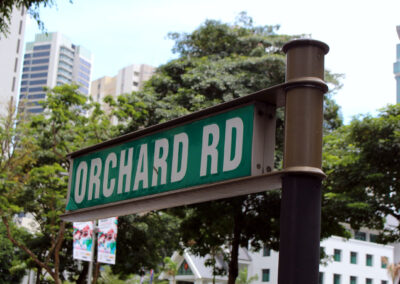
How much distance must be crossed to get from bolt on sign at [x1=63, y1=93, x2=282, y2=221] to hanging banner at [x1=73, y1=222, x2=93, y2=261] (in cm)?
1800

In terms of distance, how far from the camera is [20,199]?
72.8 ft

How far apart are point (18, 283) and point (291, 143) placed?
41059 millimetres

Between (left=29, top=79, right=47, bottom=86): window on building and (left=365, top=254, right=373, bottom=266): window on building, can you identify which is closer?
(left=365, top=254, right=373, bottom=266): window on building

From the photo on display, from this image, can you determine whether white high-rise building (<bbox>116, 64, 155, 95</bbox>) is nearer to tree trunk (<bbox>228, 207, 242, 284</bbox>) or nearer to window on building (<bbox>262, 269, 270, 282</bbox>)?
A: window on building (<bbox>262, 269, 270, 282</bbox>)

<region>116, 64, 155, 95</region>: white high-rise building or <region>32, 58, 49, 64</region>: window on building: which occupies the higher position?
<region>32, 58, 49, 64</region>: window on building

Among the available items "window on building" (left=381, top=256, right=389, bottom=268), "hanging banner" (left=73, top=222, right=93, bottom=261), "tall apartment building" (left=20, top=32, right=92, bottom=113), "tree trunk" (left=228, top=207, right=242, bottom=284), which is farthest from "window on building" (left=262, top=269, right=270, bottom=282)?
"tall apartment building" (left=20, top=32, right=92, bottom=113)

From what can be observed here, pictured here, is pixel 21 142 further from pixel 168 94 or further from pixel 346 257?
pixel 346 257

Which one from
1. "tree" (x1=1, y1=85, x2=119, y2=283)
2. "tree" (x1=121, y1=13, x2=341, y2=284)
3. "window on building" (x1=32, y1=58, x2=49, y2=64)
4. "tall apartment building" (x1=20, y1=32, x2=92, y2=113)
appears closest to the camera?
"tree" (x1=121, y1=13, x2=341, y2=284)

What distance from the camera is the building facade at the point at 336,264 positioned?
52.4m

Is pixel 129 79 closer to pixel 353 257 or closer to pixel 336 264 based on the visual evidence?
pixel 353 257

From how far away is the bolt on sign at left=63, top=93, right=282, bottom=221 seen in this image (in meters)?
2.27

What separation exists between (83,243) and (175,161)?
19495mm

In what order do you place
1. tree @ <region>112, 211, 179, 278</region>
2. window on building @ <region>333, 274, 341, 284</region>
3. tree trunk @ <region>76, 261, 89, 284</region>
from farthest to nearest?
1. window on building @ <region>333, 274, 341, 284</region>
2. tree trunk @ <region>76, 261, 89, 284</region>
3. tree @ <region>112, 211, 179, 278</region>

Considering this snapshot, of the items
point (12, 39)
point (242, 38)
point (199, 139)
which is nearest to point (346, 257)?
point (242, 38)
